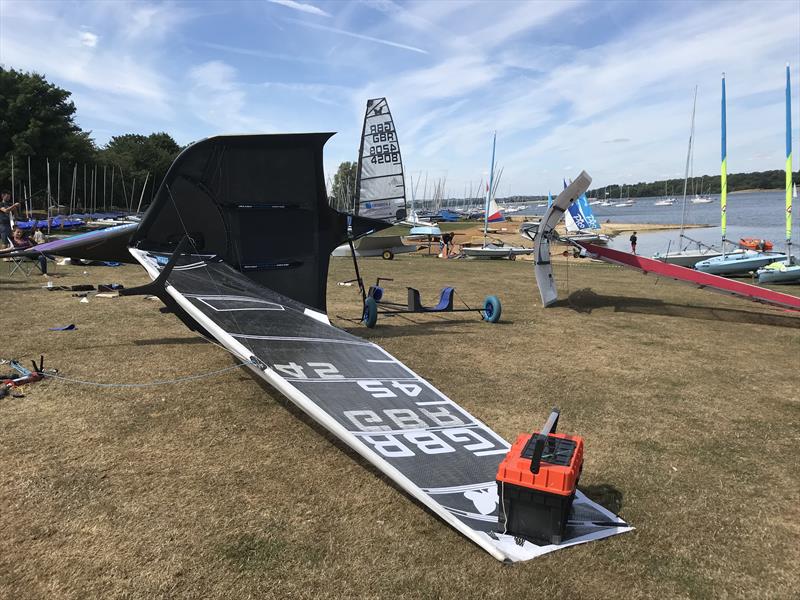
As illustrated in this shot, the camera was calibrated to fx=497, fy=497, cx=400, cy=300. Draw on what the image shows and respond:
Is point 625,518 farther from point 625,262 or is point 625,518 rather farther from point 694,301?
point 694,301

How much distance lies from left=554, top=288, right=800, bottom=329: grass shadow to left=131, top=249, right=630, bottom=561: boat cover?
351 inches

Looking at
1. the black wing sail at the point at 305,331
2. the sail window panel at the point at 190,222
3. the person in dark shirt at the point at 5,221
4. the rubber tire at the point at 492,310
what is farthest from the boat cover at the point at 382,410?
the person in dark shirt at the point at 5,221

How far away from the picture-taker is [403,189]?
10922mm

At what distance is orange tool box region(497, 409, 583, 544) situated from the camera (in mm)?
3437

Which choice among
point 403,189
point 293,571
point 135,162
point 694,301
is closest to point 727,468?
point 293,571

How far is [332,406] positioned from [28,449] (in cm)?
310

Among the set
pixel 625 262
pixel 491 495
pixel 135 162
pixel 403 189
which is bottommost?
pixel 491 495

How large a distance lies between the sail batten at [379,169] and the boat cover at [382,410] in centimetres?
398

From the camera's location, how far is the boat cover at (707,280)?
11477mm

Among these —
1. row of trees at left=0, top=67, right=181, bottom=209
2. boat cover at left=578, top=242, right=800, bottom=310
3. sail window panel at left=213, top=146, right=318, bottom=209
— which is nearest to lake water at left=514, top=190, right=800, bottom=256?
boat cover at left=578, top=242, right=800, bottom=310

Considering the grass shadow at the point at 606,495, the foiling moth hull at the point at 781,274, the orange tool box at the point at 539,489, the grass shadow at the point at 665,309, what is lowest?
the grass shadow at the point at 606,495

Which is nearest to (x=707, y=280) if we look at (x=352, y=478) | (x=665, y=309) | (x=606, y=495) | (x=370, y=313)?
(x=665, y=309)

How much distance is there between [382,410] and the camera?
4879mm

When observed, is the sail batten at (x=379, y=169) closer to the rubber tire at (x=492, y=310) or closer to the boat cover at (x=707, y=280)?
the rubber tire at (x=492, y=310)
